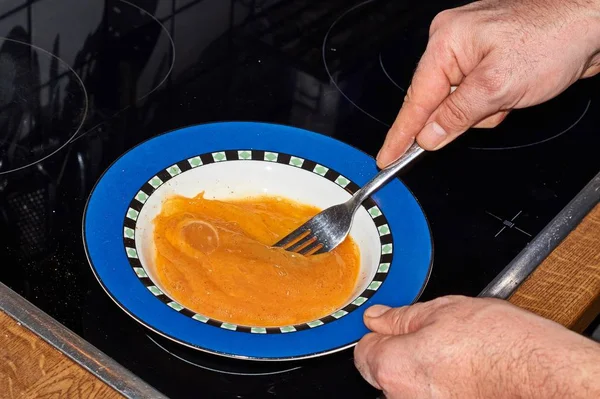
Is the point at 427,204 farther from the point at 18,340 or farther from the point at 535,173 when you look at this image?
the point at 18,340

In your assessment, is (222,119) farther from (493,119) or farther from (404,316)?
(404,316)

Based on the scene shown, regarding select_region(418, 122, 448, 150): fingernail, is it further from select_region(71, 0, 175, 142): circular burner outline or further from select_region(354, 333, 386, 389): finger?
select_region(71, 0, 175, 142): circular burner outline

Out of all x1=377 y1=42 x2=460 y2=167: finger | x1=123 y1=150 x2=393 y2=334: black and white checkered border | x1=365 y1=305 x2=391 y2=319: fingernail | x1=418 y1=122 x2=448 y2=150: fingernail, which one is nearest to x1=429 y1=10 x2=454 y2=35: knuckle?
x1=377 y1=42 x2=460 y2=167: finger

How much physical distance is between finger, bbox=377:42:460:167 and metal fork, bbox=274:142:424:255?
0.02 meters

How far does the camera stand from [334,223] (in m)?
1.12

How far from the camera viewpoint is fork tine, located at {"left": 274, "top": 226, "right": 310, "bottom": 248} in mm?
1108


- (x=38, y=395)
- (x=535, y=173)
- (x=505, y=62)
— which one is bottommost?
(x=38, y=395)

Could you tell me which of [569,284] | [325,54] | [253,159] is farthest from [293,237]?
[325,54]

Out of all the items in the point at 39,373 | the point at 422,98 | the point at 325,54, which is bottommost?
the point at 39,373

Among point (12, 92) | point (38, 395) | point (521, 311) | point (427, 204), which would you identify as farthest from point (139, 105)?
point (521, 311)

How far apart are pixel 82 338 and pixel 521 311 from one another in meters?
0.45

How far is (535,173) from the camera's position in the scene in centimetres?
131

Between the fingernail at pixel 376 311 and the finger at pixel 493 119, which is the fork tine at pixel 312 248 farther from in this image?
the finger at pixel 493 119

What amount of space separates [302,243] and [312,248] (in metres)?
0.01
